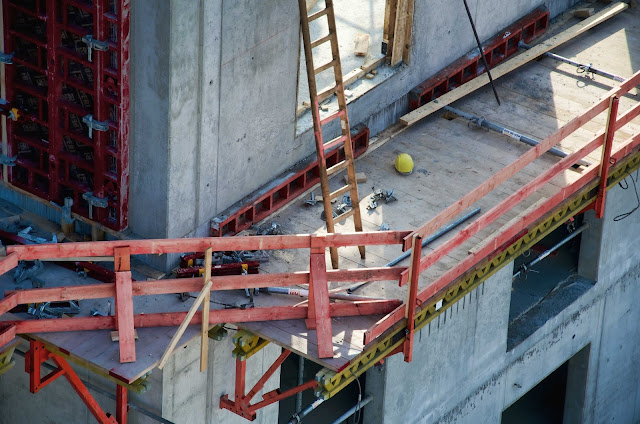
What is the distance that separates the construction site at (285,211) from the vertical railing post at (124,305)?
0.8 inches

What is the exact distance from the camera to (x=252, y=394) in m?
16.5

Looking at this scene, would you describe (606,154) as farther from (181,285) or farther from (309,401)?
(181,285)

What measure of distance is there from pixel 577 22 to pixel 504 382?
6.16 m

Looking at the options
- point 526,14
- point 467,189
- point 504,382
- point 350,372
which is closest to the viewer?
point 350,372

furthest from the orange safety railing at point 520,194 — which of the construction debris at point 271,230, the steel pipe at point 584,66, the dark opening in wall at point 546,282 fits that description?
the steel pipe at point 584,66

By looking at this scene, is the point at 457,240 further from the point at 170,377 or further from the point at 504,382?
the point at 504,382

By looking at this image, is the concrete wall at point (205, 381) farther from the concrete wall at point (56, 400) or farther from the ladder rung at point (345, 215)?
the ladder rung at point (345, 215)

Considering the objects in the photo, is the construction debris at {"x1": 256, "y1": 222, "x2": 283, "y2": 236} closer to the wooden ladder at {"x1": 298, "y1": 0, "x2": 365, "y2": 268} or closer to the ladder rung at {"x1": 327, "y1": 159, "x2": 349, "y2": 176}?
the wooden ladder at {"x1": 298, "y1": 0, "x2": 365, "y2": 268}

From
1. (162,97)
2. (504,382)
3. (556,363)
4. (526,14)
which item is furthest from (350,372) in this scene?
(526,14)

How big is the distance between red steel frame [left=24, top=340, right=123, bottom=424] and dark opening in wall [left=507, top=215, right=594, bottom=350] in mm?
6248

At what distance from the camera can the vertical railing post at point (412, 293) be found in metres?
15.4

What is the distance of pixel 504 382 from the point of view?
66.9ft

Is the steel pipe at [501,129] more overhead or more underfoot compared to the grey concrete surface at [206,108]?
more underfoot

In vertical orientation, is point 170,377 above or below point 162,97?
below
